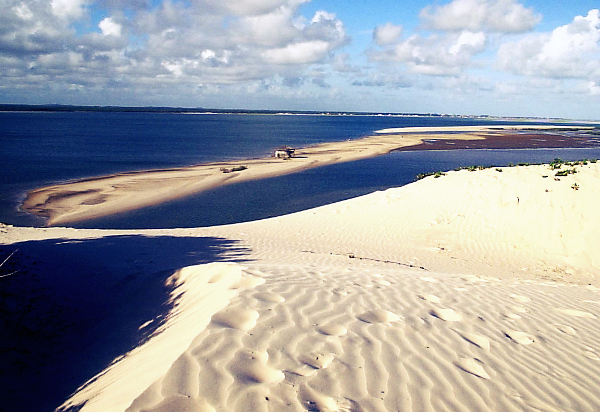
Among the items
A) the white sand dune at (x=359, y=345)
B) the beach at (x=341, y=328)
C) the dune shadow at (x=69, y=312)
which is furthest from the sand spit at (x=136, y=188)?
the white sand dune at (x=359, y=345)

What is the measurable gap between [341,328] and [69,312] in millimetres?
4164

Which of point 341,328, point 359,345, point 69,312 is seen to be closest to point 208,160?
point 69,312

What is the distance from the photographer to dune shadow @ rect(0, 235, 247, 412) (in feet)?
13.8

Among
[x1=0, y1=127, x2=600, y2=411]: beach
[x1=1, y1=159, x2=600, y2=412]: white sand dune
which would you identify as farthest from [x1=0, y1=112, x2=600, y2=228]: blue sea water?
[x1=1, y1=159, x2=600, y2=412]: white sand dune

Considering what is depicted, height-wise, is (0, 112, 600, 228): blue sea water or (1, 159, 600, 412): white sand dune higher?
(1, 159, 600, 412): white sand dune

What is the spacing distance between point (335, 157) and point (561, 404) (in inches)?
1329

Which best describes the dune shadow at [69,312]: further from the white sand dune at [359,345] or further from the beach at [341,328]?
the white sand dune at [359,345]

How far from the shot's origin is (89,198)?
1955cm

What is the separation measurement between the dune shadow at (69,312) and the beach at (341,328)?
0.08m

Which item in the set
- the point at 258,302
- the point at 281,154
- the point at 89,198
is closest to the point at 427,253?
the point at 258,302

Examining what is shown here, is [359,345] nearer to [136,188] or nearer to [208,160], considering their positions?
[136,188]

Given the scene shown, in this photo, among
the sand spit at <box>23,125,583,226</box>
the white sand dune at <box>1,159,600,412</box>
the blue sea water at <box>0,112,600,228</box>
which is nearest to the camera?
the white sand dune at <box>1,159,600,412</box>

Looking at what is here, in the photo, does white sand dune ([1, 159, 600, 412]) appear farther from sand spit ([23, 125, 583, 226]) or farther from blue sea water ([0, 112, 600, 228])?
sand spit ([23, 125, 583, 226])

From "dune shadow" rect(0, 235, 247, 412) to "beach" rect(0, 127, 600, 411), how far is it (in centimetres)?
8
